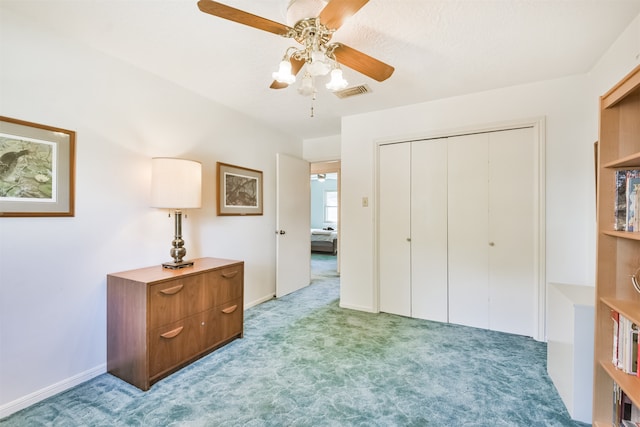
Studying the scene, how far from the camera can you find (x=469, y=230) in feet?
9.32

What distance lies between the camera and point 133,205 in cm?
224

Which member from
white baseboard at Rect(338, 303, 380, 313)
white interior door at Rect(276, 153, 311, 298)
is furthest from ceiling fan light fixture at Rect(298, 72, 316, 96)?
white baseboard at Rect(338, 303, 380, 313)

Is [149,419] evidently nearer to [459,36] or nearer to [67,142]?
[67,142]

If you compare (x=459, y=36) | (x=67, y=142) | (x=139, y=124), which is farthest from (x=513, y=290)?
(x=67, y=142)

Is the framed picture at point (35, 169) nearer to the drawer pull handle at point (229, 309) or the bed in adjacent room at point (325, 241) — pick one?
the drawer pull handle at point (229, 309)

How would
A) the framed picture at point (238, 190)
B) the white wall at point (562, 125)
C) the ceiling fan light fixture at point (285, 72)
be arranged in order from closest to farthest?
the ceiling fan light fixture at point (285, 72) < the white wall at point (562, 125) < the framed picture at point (238, 190)

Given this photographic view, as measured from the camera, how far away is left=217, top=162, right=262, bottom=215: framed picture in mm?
3076

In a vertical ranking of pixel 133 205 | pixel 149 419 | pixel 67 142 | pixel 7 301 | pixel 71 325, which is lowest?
pixel 149 419

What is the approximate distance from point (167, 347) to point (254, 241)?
5.57 feet

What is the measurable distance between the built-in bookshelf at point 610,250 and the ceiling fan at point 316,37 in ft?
3.80

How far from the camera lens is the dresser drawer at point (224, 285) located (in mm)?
2301

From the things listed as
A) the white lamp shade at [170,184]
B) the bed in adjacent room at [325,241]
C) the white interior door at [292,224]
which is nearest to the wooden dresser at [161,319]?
the white lamp shade at [170,184]

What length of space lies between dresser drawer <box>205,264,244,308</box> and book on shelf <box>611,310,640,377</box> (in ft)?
8.14

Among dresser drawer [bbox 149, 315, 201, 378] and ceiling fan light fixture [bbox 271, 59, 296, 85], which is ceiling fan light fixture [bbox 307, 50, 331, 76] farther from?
dresser drawer [bbox 149, 315, 201, 378]
